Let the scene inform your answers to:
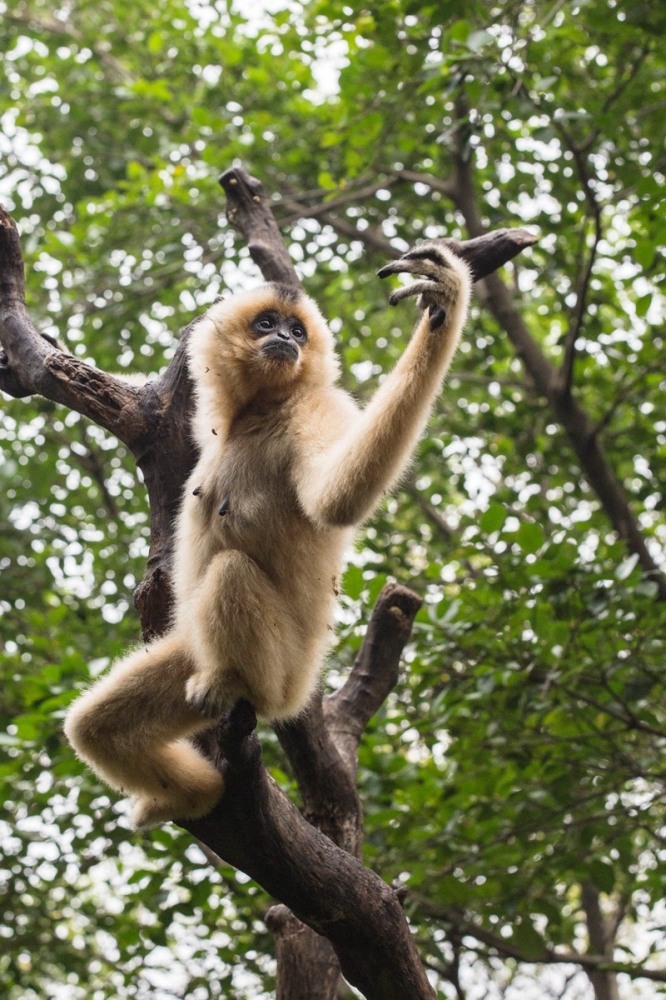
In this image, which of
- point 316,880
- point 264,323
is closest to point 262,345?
point 264,323

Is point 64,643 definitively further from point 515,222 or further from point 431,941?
point 515,222

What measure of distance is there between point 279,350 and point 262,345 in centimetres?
7

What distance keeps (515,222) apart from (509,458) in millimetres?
1666

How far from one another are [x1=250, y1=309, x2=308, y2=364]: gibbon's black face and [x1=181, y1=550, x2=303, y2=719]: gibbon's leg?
851 millimetres

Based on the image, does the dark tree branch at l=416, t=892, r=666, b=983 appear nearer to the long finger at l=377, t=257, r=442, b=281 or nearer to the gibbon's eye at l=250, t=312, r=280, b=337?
the gibbon's eye at l=250, t=312, r=280, b=337

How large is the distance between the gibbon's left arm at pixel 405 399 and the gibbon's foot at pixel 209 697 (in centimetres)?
61

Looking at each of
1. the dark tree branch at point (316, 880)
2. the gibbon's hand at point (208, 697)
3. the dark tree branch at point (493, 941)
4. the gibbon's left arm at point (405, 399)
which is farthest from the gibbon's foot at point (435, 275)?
the dark tree branch at point (493, 941)

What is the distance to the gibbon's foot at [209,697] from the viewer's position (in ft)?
9.66

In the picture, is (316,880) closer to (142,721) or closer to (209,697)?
(209,697)

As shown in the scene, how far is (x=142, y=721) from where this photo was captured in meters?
3.22

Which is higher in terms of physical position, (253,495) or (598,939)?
(598,939)

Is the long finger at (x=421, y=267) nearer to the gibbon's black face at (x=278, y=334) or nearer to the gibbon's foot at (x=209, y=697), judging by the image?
the gibbon's black face at (x=278, y=334)

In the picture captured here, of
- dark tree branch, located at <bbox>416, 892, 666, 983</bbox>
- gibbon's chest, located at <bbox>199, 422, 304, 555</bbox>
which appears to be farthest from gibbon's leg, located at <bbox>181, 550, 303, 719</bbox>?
dark tree branch, located at <bbox>416, 892, 666, 983</bbox>

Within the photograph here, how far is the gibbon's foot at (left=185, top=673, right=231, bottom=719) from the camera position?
2.95 m
